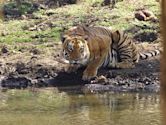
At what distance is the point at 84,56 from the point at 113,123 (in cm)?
301

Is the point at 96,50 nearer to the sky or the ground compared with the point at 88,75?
nearer to the sky

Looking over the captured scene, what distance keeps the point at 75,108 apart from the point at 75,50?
181 centimetres

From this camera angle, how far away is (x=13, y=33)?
12.8 m

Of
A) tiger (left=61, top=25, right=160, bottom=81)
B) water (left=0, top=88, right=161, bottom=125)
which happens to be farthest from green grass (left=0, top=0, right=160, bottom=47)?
water (left=0, top=88, right=161, bottom=125)

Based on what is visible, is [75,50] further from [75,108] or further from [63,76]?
[75,108]

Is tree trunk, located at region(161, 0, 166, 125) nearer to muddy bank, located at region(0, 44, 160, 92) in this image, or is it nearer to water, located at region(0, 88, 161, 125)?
water, located at region(0, 88, 161, 125)

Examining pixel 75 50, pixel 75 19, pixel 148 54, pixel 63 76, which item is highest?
pixel 75 19

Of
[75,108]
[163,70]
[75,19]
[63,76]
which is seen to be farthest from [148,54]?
[163,70]

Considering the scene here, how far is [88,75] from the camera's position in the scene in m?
9.63

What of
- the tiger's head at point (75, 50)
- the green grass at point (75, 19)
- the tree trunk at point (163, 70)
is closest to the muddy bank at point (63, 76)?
the tiger's head at point (75, 50)

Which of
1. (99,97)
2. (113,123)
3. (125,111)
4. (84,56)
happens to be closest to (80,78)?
(84,56)

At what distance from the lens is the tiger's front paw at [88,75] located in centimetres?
961

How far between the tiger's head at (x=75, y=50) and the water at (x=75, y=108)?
59cm

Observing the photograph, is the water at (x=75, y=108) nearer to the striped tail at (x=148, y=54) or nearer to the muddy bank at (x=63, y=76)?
the muddy bank at (x=63, y=76)
